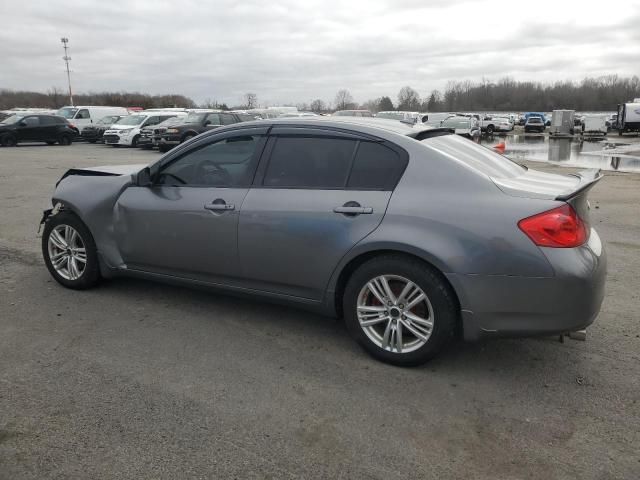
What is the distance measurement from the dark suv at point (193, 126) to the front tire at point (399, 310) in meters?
18.2

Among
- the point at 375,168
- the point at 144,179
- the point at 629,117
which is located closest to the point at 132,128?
the point at 144,179

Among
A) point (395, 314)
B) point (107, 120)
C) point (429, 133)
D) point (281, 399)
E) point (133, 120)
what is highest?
point (107, 120)

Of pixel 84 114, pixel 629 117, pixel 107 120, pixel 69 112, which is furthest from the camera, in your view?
pixel 629 117

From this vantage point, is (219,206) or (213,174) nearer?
(219,206)

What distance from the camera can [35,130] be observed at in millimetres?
27406

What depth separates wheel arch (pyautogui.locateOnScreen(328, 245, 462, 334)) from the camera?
3361 mm

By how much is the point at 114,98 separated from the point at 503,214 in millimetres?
86888

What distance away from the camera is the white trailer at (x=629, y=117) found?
40219mm

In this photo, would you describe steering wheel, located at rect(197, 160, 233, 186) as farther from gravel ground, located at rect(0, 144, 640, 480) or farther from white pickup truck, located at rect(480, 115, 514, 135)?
white pickup truck, located at rect(480, 115, 514, 135)

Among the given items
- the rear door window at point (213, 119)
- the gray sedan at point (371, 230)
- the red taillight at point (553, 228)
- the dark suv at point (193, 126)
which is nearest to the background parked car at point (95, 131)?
the dark suv at point (193, 126)

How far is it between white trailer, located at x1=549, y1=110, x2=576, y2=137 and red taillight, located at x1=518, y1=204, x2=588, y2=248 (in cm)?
4396

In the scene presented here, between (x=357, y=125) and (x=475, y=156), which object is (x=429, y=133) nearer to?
(x=475, y=156)

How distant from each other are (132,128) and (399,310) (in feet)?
80.0

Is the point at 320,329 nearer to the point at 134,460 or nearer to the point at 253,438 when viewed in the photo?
the point at 253,438
